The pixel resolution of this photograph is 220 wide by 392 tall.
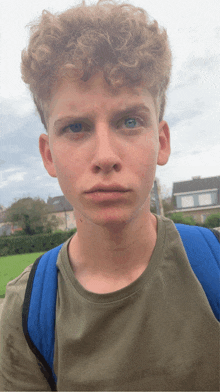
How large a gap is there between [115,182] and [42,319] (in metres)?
0.75

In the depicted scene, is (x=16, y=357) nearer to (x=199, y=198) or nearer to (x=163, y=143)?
(x=163, y=143)

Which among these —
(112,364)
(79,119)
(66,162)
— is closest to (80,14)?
(79,119)

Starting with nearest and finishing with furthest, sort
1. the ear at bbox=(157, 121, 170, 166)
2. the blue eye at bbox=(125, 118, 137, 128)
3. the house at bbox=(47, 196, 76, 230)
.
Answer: the blue eye at bbox=(125, 118, 137, 128), the ear at bbox=(157, 121, 170, 166), the house at bbox=(47, 196, 76, 230)

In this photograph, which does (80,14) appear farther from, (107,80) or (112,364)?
(112,364)

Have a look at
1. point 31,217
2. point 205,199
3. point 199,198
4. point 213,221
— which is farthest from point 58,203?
point 213,221

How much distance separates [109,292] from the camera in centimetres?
127

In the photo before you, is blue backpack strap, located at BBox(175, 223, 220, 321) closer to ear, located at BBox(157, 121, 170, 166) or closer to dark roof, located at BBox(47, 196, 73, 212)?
ear, located at BBox(157, 121, 170, 166)

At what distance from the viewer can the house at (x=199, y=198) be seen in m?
32.2

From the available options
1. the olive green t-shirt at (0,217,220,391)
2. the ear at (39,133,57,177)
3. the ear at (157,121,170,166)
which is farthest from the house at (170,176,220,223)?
the olive green t-shirt at (0,217,220,391)

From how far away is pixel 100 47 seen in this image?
1.15m

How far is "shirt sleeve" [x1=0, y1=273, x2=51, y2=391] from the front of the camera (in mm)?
1358

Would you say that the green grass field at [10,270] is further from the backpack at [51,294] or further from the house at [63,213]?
the house at [63,213]

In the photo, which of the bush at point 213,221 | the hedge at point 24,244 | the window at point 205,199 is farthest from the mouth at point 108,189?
the window at point 205,199

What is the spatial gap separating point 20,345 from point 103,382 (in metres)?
0.46
